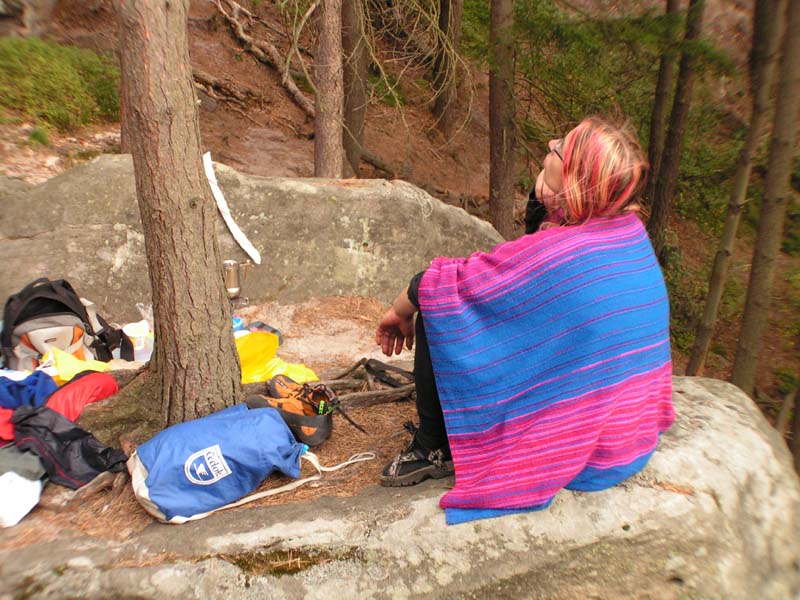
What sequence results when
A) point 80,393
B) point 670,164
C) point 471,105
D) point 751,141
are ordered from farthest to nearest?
point 670,164 < point 471,105 < point 751,141 < point 80,393

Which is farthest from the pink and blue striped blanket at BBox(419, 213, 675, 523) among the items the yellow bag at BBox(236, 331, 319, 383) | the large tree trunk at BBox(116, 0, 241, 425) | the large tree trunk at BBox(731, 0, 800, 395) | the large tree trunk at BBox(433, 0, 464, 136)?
the large tree trunk at BBox(433, 0, 464, 136)

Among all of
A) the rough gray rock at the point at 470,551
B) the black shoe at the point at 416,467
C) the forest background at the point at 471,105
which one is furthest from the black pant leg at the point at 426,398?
the forest background at the point at 471,105

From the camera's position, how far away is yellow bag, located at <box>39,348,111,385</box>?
3.49 meters

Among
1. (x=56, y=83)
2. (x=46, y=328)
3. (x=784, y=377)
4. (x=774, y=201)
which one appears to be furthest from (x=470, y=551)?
(x=56, y=83)

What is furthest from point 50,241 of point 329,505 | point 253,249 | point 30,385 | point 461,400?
point 461,400

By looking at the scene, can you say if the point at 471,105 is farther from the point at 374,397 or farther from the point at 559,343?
the point at 559,343

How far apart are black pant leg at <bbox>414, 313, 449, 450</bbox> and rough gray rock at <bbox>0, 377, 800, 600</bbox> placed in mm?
230

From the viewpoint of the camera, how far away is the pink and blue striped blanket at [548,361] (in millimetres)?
1921

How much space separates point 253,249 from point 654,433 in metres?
4.01

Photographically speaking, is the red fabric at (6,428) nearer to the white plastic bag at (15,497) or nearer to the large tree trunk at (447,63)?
the white plastic bag at (15,497)

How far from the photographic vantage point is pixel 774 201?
4.09m

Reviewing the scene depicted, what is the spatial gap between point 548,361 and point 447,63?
22.1ft

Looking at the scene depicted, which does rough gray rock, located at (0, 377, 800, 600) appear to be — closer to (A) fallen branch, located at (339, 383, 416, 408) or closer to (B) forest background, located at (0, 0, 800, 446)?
(A) fallen branch, located at (339, 383, 416, 408)

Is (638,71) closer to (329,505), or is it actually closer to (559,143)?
(559,143)
